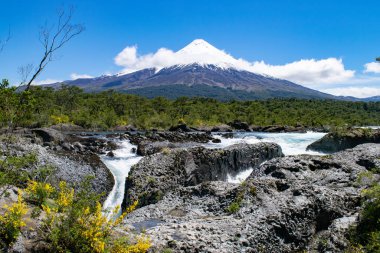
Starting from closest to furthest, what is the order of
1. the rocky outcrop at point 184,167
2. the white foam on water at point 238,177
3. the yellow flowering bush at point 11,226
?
the yellow flowering bush at point 11,226, the rocky outcrop at point 184,167, the white foam on water at point 238,177

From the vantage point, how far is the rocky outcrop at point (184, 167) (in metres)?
13.4

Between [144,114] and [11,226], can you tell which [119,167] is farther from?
[144,114]

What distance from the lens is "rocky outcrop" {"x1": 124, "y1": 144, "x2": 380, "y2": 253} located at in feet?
24.1

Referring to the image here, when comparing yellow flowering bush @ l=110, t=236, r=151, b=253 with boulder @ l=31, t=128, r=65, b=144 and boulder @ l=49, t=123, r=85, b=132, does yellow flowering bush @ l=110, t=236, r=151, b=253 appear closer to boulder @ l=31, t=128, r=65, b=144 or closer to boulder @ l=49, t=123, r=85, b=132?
boulder @ l=31, t=128, r=65, b=144

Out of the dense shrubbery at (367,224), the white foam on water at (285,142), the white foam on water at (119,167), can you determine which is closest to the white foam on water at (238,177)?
the white foam on water at (119,167)

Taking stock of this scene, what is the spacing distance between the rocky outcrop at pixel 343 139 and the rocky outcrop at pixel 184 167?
10006 mm

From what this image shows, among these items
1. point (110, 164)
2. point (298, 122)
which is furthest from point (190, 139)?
point (298, 122)

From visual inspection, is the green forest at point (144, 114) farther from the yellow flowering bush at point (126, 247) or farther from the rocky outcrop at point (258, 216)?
the yellow flowering bush at point (126, 247)

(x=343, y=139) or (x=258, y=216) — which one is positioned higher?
(x=258, y=216)

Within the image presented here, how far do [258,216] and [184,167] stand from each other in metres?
8.16

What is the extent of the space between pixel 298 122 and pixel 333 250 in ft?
247

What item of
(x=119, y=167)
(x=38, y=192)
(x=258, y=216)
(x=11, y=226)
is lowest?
(x=119, y=167)

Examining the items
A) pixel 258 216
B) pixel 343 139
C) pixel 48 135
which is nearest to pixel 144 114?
pixel 48 135

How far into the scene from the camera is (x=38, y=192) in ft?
21.0
